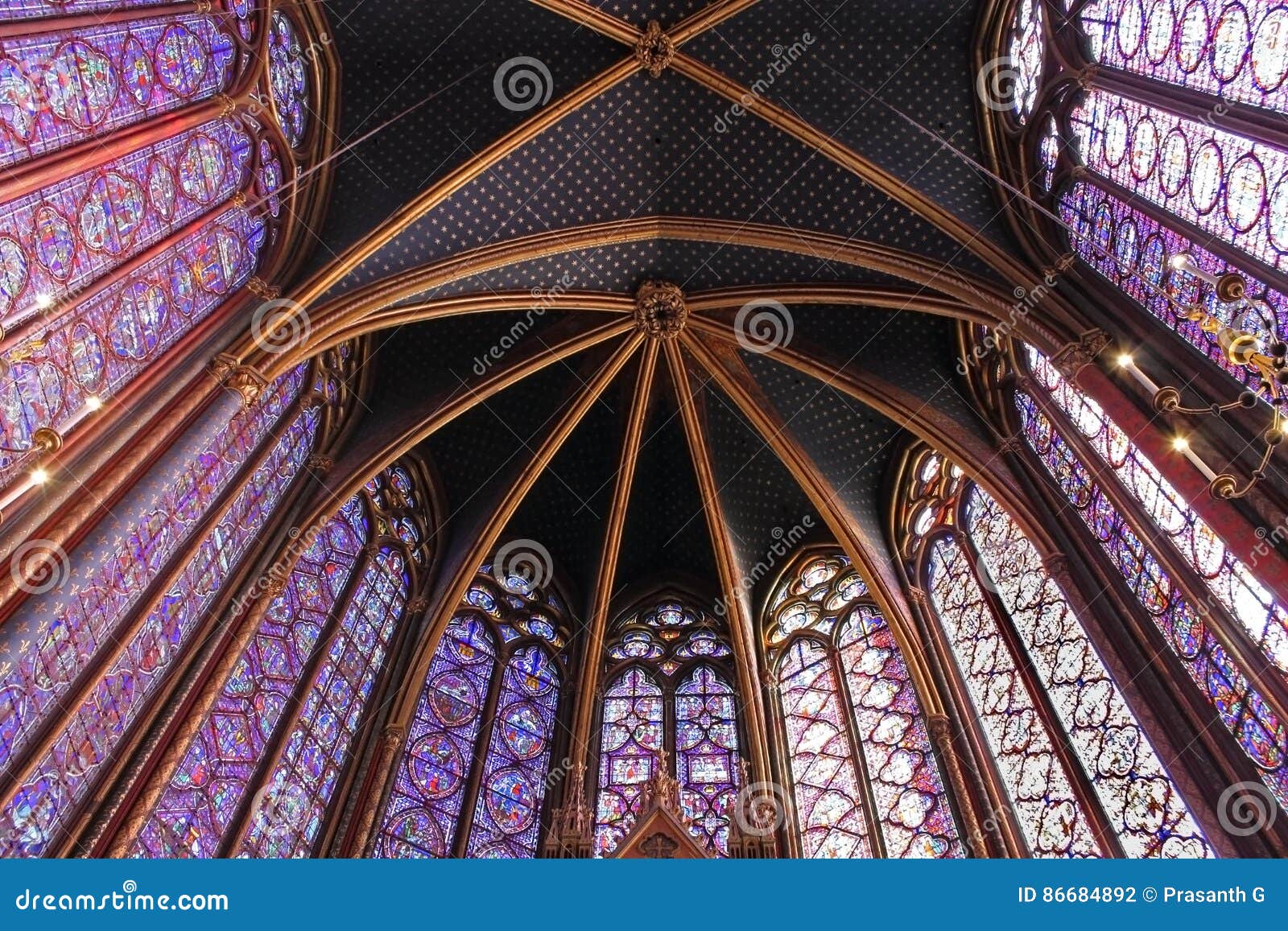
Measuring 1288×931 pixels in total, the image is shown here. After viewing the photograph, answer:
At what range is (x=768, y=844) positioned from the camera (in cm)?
1129

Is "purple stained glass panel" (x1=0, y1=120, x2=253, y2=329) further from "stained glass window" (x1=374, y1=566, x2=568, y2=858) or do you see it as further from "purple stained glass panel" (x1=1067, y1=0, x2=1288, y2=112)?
"purple stained glass panel" (x1=1067, y1=0, x2=1288, y2=112)

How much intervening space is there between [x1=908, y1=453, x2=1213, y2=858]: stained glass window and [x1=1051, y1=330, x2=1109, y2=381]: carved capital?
2309 millimetres

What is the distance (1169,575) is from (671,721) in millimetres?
6990

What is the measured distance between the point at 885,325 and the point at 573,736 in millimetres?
7021

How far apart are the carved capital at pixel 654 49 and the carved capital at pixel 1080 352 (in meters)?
6.01

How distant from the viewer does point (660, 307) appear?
15.0 m

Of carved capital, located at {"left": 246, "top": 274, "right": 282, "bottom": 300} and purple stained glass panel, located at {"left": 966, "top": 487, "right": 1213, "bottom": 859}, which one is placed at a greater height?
carved capital, located at {"left": 246, "top": 274, "right": 282, "bottom": 300}

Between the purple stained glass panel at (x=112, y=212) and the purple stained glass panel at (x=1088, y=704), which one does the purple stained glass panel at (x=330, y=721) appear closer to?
the purple stained glass panel at (x=112, y=212)

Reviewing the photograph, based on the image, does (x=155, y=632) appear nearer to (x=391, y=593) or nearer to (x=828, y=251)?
(x=391, y=593)

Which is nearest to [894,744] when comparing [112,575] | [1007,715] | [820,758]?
[820,758]

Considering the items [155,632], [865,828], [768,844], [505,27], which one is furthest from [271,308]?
[865,828]

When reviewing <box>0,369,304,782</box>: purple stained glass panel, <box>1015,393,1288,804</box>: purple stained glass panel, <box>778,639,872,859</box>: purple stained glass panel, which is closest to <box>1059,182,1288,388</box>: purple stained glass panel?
<box>1015,393,1288,804</box>: purple stained glass panel

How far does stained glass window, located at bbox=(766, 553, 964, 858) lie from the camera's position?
12.1 meters

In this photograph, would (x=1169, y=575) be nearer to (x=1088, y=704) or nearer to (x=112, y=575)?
(x=1088, y=704)
